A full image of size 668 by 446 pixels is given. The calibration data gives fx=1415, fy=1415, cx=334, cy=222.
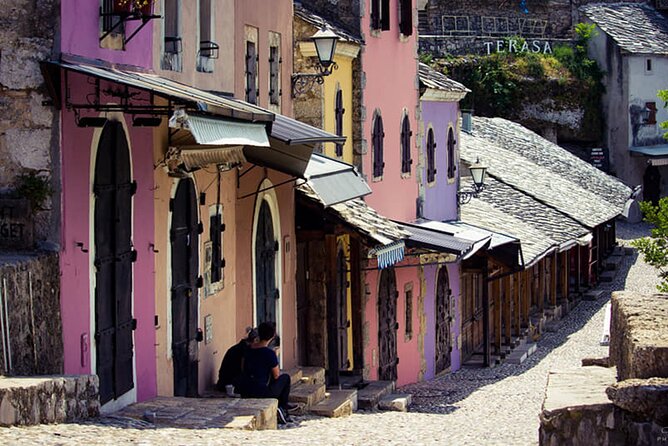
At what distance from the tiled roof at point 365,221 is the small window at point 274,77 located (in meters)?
1.07

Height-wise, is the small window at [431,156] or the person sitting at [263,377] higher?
the small window at [431,156]

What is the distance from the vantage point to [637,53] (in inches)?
1730

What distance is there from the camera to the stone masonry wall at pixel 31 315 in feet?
29.0

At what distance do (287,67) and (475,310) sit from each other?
1157cm

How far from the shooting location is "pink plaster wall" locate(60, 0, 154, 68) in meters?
9.70

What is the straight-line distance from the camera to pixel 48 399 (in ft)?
28.0

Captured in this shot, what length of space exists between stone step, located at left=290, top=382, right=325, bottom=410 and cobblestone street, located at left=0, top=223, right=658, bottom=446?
1.66 feet

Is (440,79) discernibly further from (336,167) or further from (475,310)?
(336,167)

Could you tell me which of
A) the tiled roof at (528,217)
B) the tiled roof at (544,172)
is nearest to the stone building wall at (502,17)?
the tiled roof at (544,172)

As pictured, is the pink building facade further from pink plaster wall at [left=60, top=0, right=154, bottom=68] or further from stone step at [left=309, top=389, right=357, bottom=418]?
stone step at [left=309, top=389, right=357, bottom=418]

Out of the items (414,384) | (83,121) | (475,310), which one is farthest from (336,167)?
(475,310)

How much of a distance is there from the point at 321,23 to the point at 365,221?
9.90ft

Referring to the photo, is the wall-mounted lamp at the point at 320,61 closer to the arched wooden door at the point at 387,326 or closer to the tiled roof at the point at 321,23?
the tiled roof at the point at 321,23

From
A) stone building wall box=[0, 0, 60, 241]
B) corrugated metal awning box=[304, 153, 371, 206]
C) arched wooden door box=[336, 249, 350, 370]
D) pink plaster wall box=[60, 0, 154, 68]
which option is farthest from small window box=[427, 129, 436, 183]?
stone building wall box=[0, 0, 60, 241]
